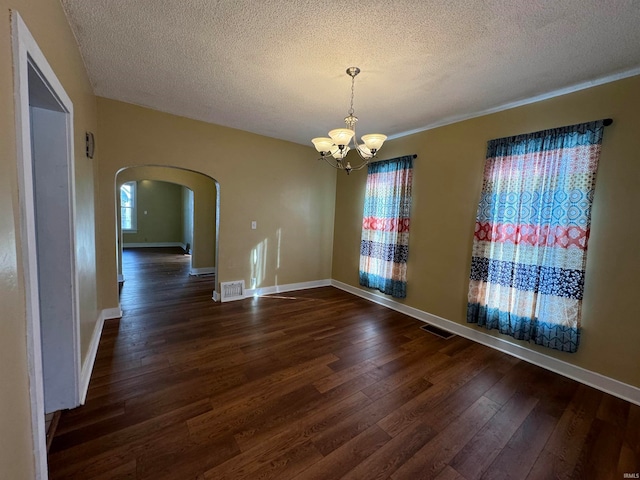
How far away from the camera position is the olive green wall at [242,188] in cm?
315

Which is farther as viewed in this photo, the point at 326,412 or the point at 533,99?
the point at 533,99

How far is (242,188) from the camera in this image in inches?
160

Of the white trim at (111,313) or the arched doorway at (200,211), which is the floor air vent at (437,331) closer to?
the white trim at (111,313)

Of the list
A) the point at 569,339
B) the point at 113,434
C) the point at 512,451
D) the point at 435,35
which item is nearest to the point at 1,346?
the point at 113,434

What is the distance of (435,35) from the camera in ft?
5.77

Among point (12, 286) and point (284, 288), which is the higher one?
point (12, 286)

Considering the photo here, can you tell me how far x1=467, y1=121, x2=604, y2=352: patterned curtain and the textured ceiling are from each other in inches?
21.8

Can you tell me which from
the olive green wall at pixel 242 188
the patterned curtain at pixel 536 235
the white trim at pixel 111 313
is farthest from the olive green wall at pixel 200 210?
the patterned curtain at pixel 536 235

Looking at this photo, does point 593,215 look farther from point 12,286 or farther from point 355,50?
point 12,286

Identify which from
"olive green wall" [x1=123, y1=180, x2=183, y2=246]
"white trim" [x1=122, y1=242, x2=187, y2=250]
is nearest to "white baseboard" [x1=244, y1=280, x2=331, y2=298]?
"white trim" [x1=122, y1=242, x2=187, y2=250]

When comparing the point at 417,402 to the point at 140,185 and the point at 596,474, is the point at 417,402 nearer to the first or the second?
the point at 596,474

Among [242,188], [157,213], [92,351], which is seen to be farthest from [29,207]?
[157,213]

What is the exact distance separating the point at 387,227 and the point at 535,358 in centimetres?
223

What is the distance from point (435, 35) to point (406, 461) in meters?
2.69
